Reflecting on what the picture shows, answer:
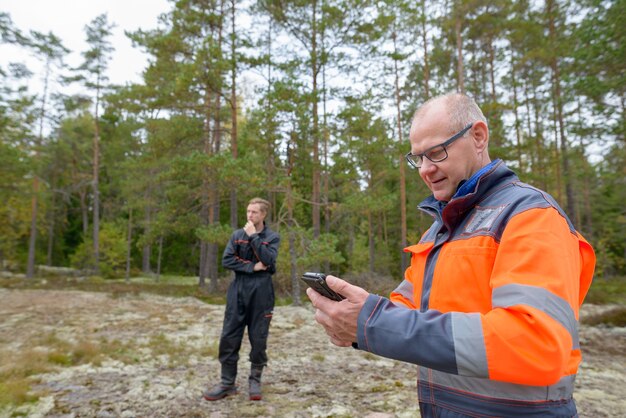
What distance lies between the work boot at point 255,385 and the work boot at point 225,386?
0.72ft

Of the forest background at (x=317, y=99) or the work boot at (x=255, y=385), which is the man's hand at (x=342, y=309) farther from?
the forest background at (x=317, y=99)

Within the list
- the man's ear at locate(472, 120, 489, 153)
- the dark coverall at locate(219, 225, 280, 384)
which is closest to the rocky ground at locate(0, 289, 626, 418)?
the dark coverall at locate(219, 225, 280, 384)

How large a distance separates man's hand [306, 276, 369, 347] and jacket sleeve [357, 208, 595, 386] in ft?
0.16

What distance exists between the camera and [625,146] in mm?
9445

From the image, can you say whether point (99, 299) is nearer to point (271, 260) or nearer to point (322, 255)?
point (322, 255)

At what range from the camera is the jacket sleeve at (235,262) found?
15.0 feet

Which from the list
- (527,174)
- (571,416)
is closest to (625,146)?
(527,174)

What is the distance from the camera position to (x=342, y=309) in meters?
1.27

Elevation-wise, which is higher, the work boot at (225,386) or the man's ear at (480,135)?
the man's ear at (480,135)

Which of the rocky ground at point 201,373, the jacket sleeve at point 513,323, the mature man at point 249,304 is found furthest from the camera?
the mature man at point 249,304

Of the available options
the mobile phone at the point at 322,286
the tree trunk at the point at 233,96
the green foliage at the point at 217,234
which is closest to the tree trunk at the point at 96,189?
the tree trunk at the point at 233,96

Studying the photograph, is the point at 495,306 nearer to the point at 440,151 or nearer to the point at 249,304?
the point at 440,151

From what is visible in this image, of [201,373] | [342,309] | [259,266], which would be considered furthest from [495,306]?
[201,373]

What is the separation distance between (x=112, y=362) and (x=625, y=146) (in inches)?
474
